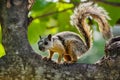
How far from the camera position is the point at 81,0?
3.65m

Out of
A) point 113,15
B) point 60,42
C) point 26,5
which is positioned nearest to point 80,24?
point 60,42

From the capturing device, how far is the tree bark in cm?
239

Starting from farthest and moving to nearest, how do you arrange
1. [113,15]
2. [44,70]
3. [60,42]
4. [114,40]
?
1. [113,15]
2. [60,42]
3. [114,40]
4. [44,70]

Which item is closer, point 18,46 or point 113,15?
point 18,46

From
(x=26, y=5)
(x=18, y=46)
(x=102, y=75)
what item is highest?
(x=26, y=5)

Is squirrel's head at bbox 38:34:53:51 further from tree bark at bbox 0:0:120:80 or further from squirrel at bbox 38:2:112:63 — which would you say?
tree bark at bbox 0:0:120:80

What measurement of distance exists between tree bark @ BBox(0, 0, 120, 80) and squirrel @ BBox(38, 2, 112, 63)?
295 mm

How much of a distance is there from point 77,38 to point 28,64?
25.5 inches

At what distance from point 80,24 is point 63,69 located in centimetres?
79

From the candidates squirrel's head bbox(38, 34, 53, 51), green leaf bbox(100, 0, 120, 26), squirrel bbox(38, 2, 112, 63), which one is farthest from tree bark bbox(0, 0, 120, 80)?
green leaf bbox(100, 0, 120, 26)

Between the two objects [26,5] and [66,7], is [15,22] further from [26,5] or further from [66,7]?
[66,7]

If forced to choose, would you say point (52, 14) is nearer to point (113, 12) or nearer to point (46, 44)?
point (113, 12)

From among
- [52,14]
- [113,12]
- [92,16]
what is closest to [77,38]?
[92,16]

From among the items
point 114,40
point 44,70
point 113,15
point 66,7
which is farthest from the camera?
point 66,7
